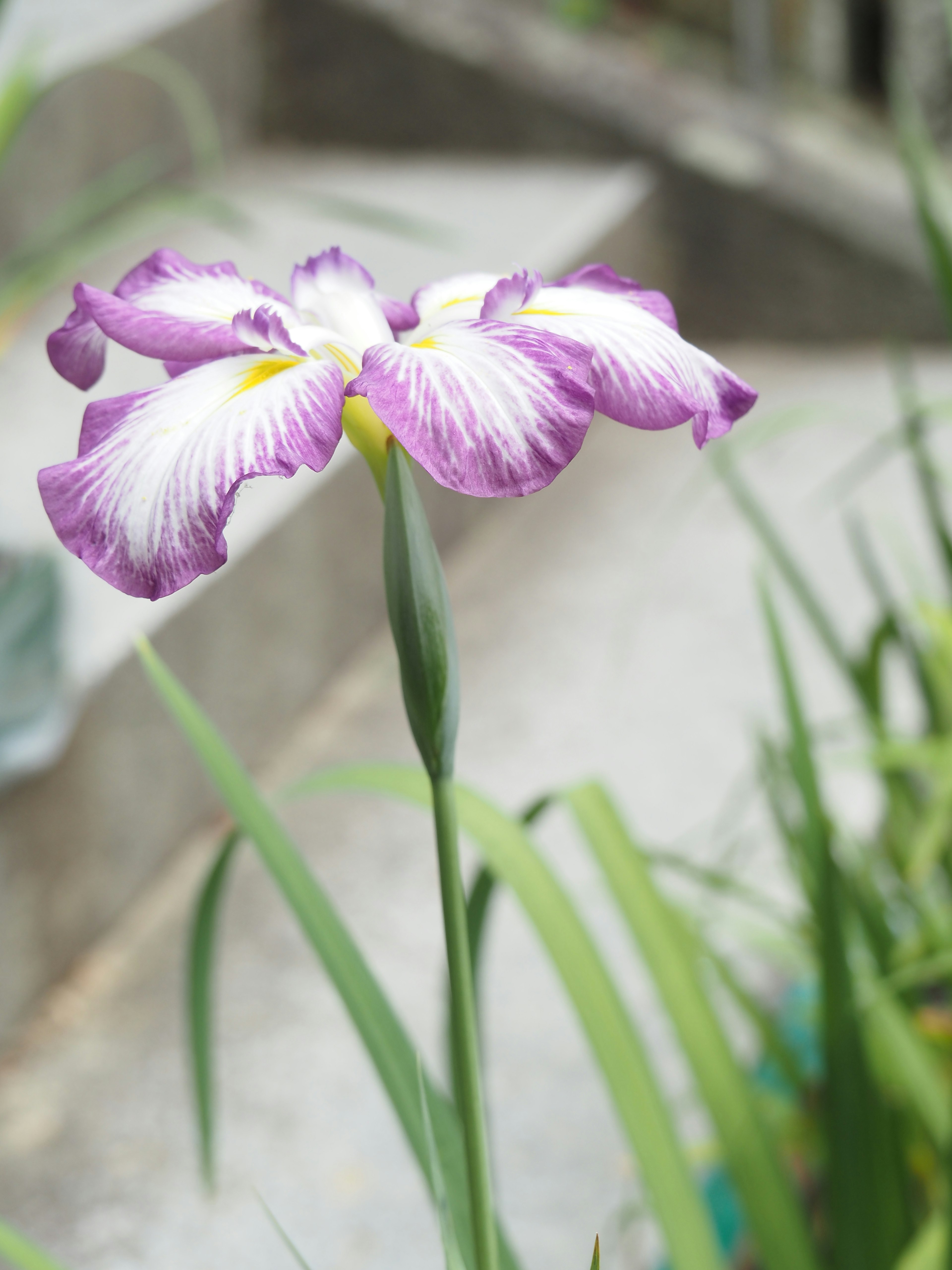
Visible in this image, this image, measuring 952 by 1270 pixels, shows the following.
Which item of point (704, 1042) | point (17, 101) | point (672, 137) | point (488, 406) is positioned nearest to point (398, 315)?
point (488, 406)

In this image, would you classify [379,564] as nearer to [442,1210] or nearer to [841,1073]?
[841,1073]

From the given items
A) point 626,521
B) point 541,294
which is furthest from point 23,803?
point 626,521

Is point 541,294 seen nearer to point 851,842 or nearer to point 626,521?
point 851,842

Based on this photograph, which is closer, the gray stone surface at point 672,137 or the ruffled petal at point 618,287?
the ruffled petal at point 618,287

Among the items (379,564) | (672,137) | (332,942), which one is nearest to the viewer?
(332,942)

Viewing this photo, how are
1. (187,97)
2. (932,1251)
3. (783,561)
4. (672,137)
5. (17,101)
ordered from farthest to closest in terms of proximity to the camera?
(672,137) < (187,97) < (17,101) < (783,561) < (932,1251)

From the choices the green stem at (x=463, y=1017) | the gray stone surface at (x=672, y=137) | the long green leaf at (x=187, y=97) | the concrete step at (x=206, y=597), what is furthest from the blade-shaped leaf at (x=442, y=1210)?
the gray stone surface at (x=672, y=137)

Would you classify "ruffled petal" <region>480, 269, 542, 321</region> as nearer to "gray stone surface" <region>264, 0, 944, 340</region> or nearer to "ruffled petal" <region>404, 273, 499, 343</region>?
"ruffled petal" <region>404, 273, 499, 343</region>

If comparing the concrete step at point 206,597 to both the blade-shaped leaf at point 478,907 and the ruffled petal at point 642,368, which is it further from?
the ruffled petal at point 642,368
